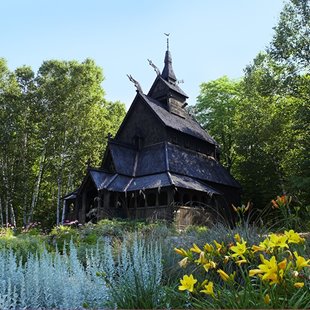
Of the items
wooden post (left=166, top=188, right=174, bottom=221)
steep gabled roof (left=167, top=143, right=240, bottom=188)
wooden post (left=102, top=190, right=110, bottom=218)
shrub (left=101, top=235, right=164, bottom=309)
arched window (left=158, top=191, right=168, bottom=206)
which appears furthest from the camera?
arched window (left=158, top=191, right=168, bottom=206)

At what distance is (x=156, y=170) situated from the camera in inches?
862

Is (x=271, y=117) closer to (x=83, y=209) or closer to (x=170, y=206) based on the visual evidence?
(x=170, y=206)

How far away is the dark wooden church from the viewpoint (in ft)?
67.2

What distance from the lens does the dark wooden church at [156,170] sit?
2047 centimetres

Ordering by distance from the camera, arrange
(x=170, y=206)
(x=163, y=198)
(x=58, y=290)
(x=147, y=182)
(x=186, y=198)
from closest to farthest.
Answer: (x=58, y=290), (x=170, y=206), (x=147, y=182), (x=163, y=198), (x=186, y=198)

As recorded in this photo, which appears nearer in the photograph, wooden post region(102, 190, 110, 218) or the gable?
wooden post region(102, 190, 110, 218)

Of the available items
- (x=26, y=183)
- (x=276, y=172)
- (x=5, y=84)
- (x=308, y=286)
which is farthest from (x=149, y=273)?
(x=5, y=84)

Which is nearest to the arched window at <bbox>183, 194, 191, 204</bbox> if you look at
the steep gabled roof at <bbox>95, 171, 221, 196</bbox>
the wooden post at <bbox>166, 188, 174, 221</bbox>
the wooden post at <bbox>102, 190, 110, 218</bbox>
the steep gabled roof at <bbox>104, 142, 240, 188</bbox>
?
the steep gabled roof at <bbox>104, 142, 240, 188</bbox>

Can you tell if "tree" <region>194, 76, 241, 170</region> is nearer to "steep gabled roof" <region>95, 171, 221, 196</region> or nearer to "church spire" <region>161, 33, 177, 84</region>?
"church spire" <region>161, 33, 177, 84</region>

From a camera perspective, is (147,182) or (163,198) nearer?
(147,182)

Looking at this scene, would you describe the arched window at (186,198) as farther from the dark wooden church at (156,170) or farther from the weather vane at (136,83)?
the weather vane at (136,83)

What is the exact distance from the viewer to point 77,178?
34406mm

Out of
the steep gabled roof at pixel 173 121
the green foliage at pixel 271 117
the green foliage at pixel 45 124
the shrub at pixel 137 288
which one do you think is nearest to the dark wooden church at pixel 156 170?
the steep gabled roof at pixel 173 121

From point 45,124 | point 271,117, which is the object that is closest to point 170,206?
point 271,117
